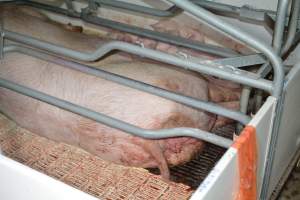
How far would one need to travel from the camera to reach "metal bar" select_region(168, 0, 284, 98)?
1.08 meters

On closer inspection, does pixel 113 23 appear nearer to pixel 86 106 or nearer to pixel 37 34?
pixel 37 34

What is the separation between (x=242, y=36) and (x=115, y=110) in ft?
1.93

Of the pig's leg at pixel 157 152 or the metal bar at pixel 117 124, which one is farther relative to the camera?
the pig's leg at pixel 157 152

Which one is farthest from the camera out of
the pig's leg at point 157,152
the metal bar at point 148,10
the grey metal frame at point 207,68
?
the metal bar at point 148,10

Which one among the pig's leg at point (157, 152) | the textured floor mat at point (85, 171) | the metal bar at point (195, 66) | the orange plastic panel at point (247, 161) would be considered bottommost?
the textured floor mat at point (85, 171)

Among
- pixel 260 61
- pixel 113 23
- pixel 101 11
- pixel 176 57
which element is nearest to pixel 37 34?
pixel 113 23

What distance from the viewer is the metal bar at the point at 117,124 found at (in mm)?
1239

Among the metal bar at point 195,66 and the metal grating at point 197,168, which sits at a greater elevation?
the metal bar at point 195,66

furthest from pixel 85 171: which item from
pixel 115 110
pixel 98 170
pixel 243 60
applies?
pixel 243 60

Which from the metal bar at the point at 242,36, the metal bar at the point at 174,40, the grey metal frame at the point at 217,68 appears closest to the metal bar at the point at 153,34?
the metal bar at the point at 174,40

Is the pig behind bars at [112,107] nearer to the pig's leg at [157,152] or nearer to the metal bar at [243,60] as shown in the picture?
the pig's leg at [157,152]

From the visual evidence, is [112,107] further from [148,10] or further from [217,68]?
[148,10]

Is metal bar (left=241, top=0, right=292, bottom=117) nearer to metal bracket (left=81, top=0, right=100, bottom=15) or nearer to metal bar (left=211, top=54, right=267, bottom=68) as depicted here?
metal bar (left=211, top=54, right=267, bottom=68)

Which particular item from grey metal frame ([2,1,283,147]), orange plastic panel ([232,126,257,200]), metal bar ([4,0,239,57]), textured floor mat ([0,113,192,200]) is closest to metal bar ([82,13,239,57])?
metal bar ([4,0,239,57])
